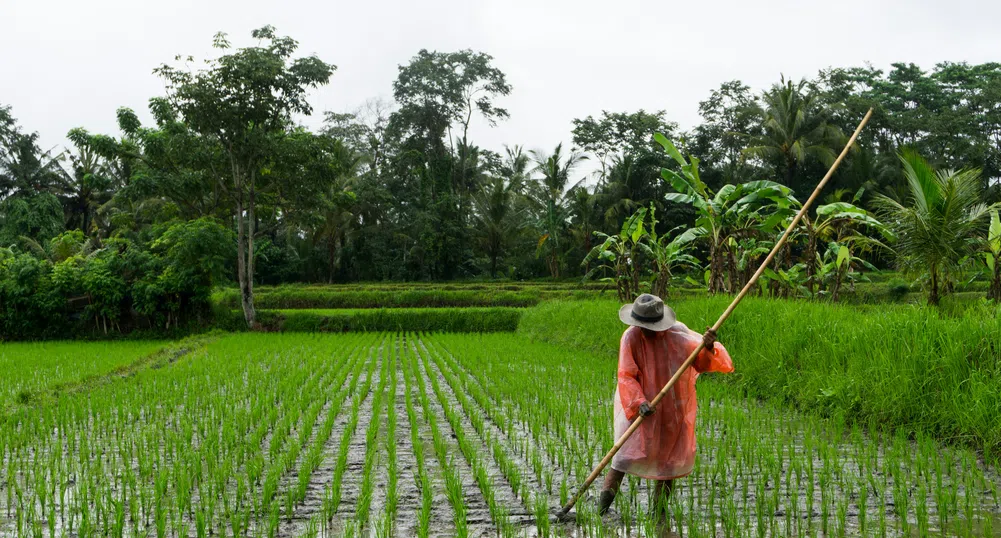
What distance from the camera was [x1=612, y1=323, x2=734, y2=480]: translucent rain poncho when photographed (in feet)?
11.9

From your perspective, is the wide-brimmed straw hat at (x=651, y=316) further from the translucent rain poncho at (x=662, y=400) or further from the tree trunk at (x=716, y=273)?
the tree trunk at (x=716, y=273)

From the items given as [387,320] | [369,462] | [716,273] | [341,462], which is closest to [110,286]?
[387,320]

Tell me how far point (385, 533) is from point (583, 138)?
100 ft

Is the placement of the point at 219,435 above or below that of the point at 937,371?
below

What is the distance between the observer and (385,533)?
131 inches

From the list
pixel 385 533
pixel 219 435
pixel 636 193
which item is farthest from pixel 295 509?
pixel 636 193

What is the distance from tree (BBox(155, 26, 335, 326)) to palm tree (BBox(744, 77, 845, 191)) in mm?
15867

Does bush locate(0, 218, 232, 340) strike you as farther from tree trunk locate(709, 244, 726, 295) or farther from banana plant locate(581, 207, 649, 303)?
tree trunk locate(709, 244, 726, 295)

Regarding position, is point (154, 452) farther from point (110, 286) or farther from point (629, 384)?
point (110, 286)

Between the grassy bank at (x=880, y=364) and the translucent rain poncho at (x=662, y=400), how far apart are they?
6.77 feet

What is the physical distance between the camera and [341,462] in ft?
15.4

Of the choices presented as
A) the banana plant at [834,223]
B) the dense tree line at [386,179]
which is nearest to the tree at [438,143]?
the dense tree line at [386,179]

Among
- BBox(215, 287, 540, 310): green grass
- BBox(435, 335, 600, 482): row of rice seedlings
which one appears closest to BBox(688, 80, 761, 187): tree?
BBox(215, 287, 540, 310): green grass

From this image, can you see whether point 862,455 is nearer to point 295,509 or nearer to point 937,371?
point 937,371
